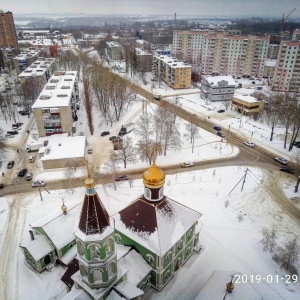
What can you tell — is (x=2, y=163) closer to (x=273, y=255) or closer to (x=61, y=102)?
(x=61, y=102)

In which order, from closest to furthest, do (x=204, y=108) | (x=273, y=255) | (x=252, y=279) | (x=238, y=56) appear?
(x=252, y=279) < (x=273, y=255) < (x=204, y=108) < (x=238, y=56)

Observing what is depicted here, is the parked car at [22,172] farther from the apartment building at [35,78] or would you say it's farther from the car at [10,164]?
the apartment building at [35,78]

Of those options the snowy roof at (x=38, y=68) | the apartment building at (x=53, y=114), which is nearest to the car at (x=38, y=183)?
the apartment building at (x=53, y=114)

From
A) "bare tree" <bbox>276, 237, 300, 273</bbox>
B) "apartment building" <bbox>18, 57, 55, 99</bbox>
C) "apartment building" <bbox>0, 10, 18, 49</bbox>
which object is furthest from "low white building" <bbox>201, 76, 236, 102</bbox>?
"apartment building" <bbox>0, 10, 18, 49</bbox>

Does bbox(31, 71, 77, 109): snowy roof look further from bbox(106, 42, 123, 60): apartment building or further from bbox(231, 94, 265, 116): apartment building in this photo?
bbox(106, 42, 123, 60): apartment building

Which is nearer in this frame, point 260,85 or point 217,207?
point 217,207

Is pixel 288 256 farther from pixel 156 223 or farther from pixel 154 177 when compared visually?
pixel 154 177

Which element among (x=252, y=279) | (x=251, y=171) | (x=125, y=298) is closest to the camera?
(x=125, y=298)

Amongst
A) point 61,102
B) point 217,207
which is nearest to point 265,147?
point 217,207
